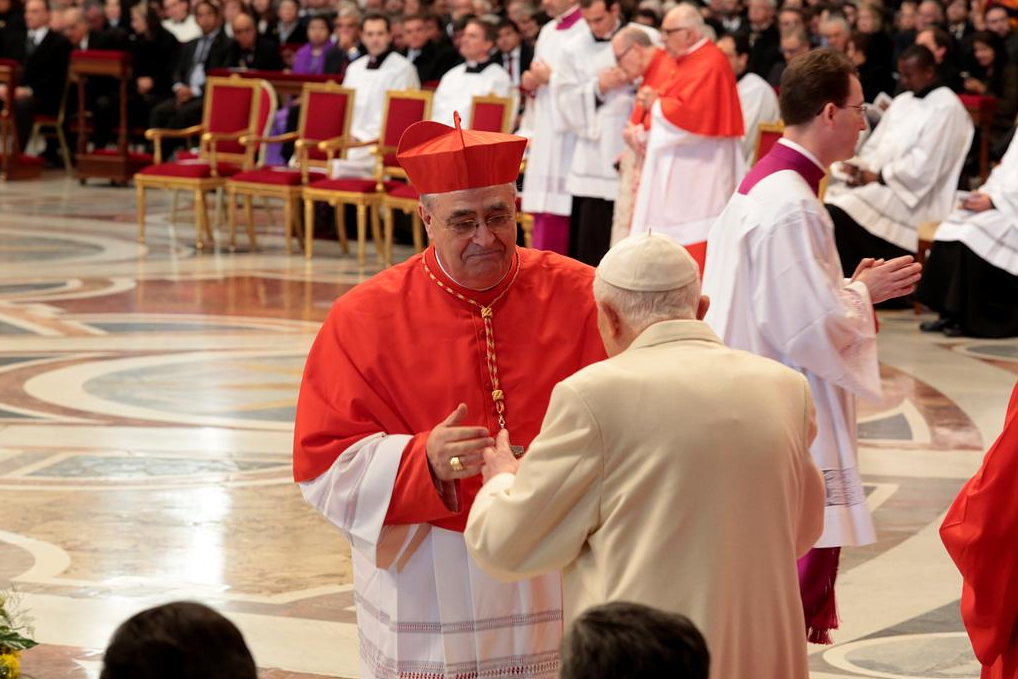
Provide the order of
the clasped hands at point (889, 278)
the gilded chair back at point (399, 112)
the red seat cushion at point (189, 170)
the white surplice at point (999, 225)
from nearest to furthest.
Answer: the clasped hands at point (889, 278) → the white surplice at point (999, 225) → the gilded chair back at point (399, 112) → the red seat cushion at point (189, 170)

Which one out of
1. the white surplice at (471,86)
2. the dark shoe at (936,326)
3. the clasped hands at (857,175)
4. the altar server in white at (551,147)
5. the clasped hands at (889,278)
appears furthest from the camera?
the white surplice at (471,86)

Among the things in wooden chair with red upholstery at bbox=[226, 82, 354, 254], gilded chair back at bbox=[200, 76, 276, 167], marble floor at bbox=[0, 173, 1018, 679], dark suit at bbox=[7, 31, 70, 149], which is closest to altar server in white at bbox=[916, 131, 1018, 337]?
marble floor at bbox=[0, 173, 1018, 679]

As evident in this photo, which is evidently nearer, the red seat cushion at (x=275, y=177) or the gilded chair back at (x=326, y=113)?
the red seat cushion at (x=275, y=177)

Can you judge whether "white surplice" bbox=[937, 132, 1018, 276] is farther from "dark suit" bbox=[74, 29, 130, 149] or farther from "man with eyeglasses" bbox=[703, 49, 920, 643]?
"dark suit" bbox=[74, 29, 130, 149]

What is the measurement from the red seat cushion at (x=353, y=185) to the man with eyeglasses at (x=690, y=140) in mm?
2890

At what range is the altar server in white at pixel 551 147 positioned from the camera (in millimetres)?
10625

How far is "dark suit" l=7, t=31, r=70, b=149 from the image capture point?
17.4 m

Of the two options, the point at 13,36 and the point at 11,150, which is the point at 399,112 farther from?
the point at 13,36

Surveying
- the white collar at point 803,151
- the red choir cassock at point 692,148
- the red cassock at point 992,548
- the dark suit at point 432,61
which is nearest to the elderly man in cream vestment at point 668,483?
the red cassock at point 992,548

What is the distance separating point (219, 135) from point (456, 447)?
1009cm

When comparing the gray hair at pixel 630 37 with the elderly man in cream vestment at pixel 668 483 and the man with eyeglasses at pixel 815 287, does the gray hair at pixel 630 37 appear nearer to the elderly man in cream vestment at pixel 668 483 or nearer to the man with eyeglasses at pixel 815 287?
the man with eyeglasses at pixel 815 287

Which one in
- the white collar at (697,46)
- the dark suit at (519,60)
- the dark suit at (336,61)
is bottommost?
the dark suit at (336,61)

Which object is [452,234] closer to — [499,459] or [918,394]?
[499,459]

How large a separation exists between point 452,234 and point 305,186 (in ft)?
29.6
